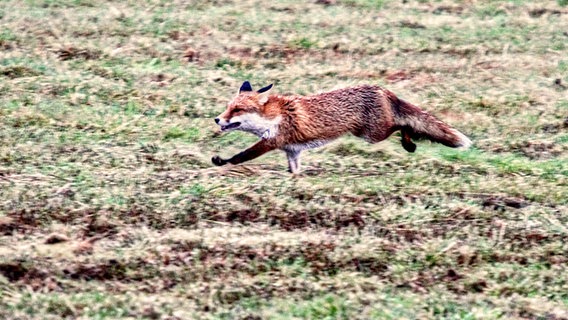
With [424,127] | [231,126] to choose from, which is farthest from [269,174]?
[424,127]

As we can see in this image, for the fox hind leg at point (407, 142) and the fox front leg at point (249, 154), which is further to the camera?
the fox hind leg at point (407, 142)

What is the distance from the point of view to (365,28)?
43.8ft

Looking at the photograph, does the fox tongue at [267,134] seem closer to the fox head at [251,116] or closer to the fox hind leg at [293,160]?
the fox head at [251,116]

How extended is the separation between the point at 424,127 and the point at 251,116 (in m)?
1.48

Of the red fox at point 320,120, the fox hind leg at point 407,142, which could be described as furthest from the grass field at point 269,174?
the red fox at point 320,120

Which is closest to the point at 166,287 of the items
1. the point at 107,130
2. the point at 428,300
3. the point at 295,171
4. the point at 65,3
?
the point at 428,300

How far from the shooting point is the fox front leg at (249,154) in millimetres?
8586

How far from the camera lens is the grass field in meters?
6.51

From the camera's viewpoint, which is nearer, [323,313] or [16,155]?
[323,313]

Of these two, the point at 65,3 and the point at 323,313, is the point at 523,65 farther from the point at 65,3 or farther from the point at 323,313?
the point at 323,313

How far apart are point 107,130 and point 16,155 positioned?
1051 millimetres

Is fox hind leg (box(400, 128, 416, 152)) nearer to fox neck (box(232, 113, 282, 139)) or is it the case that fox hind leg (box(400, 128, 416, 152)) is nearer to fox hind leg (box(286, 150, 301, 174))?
fox hind leg (box(286, 150, 301, 174))

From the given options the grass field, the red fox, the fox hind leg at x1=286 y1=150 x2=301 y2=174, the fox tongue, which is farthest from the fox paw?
the fox hind leg at x1=286 y1=150 x2=301 y2=174

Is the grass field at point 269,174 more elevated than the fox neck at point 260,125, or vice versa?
the fox neck at point 260,125
